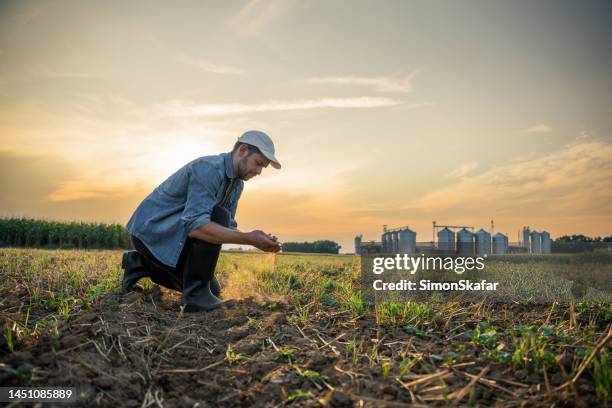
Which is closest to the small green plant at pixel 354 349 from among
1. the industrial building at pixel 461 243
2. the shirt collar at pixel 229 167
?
the shirt collar at pixel 229 167

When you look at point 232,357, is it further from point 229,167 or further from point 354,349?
point 229,167

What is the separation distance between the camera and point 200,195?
3.72 m

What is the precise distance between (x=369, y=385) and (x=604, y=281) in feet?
19.9

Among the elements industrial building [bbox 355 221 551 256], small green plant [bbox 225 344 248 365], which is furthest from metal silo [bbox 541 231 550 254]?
small green plant [bbox 225 344 248 365]

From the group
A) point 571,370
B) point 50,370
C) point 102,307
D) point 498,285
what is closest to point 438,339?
point 571,370

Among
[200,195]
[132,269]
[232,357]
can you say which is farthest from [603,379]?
[132,269]

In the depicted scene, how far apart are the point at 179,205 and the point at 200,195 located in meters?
0.41

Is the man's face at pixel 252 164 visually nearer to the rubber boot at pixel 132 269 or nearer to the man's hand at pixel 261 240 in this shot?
the man's hand at pixel 261 240

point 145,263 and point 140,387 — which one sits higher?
point 145,263

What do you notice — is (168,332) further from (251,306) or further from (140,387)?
(251,306)

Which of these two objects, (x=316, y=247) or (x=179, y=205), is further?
(x=316, y=247)

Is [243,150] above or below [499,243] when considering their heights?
above

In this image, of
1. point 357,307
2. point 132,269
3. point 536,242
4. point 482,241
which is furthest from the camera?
point 536,242

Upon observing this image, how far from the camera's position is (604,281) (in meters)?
6.75
